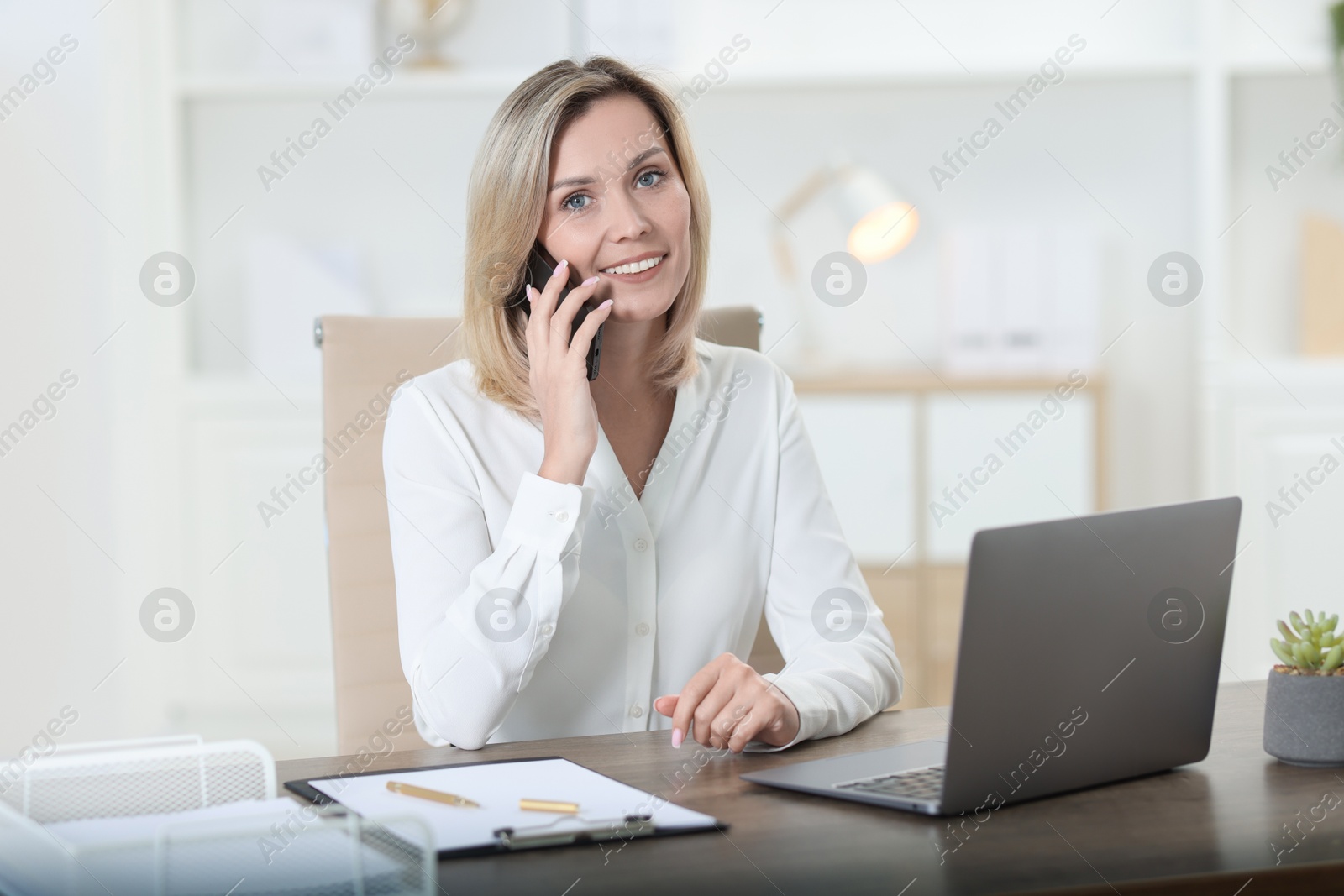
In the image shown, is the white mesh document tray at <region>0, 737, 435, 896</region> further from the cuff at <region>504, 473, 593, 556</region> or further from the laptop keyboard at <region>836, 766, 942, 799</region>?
the cuff at <region>504, 473, 593, 556</region>

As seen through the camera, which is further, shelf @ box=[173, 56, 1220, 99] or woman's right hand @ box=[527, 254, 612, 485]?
shelf @ box=[173, 56, 1220, 99]

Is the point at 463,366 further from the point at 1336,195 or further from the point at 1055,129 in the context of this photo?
the point at 1336,195

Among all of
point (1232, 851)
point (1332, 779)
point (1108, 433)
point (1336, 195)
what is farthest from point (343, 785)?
point (1336, 195)

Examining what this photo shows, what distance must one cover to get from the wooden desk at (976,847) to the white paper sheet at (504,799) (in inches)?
1.0

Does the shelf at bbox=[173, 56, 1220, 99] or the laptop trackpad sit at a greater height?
the shelf at bbox=[173, 56, 1220, 99]

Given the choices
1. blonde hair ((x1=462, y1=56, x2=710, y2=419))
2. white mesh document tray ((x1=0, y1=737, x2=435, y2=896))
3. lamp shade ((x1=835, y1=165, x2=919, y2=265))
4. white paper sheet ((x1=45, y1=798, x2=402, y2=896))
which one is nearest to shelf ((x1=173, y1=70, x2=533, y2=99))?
lamp shade ((x1=835, y1=165, x2=919, y2=265))

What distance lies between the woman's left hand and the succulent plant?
1.32 ft

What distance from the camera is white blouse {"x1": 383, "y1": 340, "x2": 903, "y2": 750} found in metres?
1.27

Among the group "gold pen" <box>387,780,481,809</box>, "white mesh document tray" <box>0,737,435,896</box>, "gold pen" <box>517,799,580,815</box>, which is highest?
"white mesh document tray" <box>0,737,435,896</box>

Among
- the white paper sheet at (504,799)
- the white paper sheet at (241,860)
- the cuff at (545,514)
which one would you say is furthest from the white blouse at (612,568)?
the white paper sheet at (241,860)

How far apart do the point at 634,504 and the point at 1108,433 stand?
7.84 ft

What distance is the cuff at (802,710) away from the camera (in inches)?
44.1

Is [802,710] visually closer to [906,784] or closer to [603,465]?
[906,784]

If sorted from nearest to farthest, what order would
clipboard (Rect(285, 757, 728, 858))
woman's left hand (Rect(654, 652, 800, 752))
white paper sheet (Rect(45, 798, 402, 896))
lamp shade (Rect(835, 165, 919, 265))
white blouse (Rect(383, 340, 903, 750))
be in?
1. white paper sheet (Rect(45, 798, 402, 896))
2. clipboard (Rect(285, 757, 728, 858))
3. woman's left hand (Rect(654, 652, 800, 752))
4. white blouse (Rect(383, 340, 903, 750))
5. lamp shade (Rect(835, 165, 919, 265))
